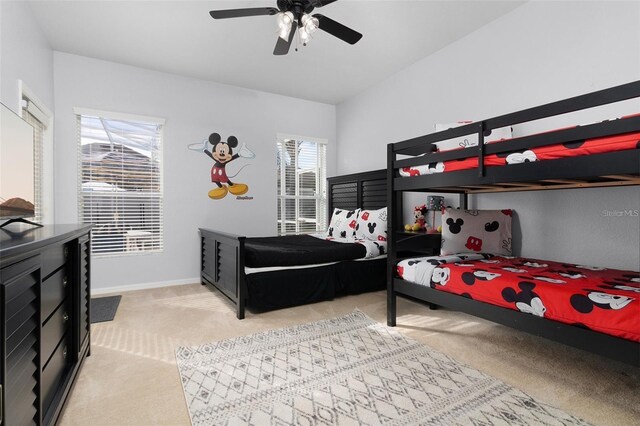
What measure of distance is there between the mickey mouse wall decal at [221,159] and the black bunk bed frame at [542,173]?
2.50 metres

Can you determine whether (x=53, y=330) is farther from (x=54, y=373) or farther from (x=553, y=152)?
(x=553, y=152)

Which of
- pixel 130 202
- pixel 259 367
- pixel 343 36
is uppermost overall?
pixel 343 36

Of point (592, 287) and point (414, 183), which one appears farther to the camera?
point (414, 183)

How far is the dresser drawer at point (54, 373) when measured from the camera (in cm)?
127

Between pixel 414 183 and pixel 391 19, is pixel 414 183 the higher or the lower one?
the lower one

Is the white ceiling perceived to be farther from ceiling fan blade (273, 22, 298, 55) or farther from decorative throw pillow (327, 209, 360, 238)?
decorative throw pillow (327, 209, 360, 238)

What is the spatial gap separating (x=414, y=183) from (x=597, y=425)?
5.21ft

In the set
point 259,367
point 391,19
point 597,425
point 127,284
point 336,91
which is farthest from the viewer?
point 336,91

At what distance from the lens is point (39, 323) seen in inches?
44.0

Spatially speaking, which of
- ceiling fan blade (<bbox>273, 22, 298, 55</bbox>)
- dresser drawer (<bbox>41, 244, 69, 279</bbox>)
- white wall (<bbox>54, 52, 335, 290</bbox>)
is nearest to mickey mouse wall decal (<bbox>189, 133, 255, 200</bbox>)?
white wall (<bbox>54, 52, 335, 290</bbox>)

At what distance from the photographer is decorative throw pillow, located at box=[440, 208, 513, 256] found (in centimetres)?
273

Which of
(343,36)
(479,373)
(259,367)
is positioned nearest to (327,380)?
(259,367)

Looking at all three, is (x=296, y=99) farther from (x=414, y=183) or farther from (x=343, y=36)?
(x=414, y=183)

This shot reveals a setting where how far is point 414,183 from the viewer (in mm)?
2367
